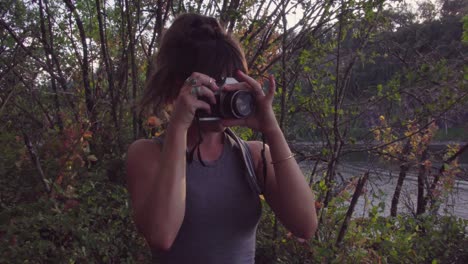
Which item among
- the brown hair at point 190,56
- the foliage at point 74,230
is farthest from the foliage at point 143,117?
the brown hair at point 190,56

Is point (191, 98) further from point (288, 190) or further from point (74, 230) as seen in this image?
point (74, 230)

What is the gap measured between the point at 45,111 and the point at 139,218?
2.99 meters

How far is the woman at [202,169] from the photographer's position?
981 mm

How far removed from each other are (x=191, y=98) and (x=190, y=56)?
121 mm

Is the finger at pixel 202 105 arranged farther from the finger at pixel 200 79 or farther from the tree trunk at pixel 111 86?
the tree trunk at pixel 111 86

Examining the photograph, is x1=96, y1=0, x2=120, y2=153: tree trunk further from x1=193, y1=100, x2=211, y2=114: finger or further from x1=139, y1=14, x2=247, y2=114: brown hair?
x1=193, y1=100, x2=211, y2=114: finger

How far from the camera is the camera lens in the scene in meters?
1.06

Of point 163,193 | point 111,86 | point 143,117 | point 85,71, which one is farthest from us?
point 85,71

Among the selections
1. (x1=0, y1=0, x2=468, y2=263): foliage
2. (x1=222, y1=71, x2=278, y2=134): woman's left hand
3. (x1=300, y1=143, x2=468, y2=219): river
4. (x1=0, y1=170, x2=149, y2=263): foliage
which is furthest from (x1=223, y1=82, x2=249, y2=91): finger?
(x1=300, y1=143, x2=468, y2=219): river

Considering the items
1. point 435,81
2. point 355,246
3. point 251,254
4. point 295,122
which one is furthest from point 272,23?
point 251,254

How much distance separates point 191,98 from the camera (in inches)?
40.5

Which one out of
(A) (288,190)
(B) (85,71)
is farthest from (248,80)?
Result: (B) (85,71)

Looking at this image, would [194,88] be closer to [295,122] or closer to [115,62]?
[295,122]

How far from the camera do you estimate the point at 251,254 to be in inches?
41.8
